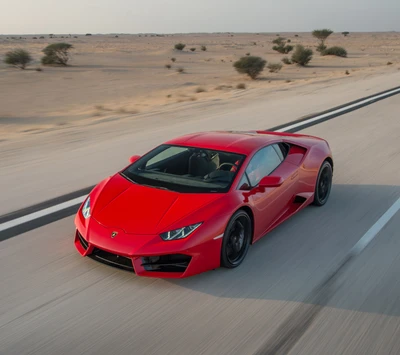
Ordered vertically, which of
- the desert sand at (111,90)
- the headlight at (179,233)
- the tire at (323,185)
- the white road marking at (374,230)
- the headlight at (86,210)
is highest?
the headlight at (179,233)

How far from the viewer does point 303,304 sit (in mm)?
4727

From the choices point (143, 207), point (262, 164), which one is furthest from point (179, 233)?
point (262, 164)

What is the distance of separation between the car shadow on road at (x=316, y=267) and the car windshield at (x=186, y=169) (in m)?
0.91

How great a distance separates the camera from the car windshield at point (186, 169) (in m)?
5.59

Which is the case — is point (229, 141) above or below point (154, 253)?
above

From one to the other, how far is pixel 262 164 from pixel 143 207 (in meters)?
1.65

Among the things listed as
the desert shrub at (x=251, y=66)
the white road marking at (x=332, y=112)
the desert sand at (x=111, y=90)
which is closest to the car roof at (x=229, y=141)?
the white road marking at (x=332, y=112)

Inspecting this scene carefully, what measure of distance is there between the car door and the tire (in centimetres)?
81

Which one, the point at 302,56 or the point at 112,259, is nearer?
the point at 112,259

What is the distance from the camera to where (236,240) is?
5359mm

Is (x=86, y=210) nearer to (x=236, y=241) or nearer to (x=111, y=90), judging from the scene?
(x=236, y=241)

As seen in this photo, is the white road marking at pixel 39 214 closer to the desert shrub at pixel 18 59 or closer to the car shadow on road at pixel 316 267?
the car shadow on road at pixel 316 267

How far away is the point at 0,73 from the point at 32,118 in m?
17.4

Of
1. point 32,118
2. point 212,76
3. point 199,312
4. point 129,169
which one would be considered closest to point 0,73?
point 212,76
